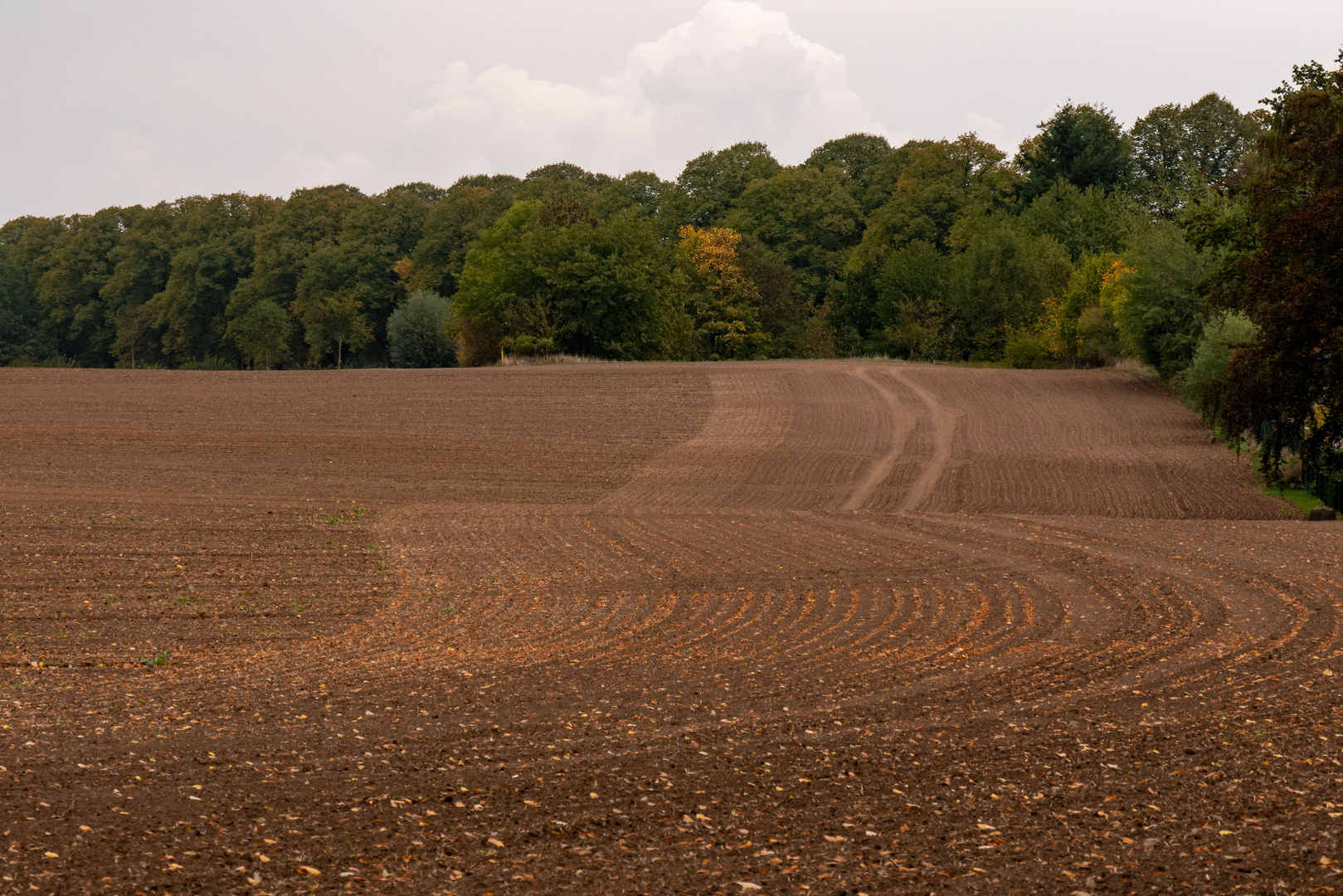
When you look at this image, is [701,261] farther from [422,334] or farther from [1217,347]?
[1217,347]

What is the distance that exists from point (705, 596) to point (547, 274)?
53040mm

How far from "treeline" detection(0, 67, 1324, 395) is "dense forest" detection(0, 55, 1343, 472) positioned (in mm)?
209

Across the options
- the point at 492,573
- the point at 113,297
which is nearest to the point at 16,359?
the point at 113,297

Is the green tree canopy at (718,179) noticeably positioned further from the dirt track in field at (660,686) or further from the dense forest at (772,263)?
Result: the dirt track in field at (660,686)

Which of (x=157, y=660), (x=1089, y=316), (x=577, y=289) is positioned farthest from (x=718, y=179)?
(x=157, y=660)

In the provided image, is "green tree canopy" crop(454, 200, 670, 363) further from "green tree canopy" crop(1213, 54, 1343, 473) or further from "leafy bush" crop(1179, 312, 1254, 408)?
"green tree canopy" crop(1213, 54, 1343, 473)

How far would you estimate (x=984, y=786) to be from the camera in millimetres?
8250

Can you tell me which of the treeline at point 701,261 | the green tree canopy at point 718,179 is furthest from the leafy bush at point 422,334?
the green tree canopy at point 718,179

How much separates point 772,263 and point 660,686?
7907 cm

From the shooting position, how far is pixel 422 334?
88.5 m

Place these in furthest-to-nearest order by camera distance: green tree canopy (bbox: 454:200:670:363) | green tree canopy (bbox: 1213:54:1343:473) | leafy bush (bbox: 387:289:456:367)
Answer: leafy bush (bbox: 387:289:456:367) < green tree canopy (bbox: 454:200:670:363) < green tree canopy (bbox: 1213:54:1343:473)

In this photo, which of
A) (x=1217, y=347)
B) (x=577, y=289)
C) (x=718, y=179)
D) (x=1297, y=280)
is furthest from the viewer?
(x=718, y=179)

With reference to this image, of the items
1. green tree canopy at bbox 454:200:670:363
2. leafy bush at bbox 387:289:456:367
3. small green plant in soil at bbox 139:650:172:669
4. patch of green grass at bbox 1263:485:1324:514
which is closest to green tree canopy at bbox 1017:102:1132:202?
green tree canopy at bbox 454:200:670:363

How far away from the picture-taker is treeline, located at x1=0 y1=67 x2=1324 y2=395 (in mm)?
66562
